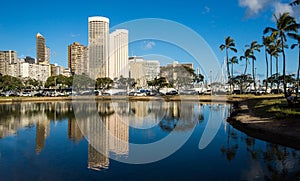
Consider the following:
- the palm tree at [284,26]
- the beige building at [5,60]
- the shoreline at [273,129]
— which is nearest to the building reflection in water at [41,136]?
the shoreline at [273,129]

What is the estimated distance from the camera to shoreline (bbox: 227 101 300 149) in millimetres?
14083

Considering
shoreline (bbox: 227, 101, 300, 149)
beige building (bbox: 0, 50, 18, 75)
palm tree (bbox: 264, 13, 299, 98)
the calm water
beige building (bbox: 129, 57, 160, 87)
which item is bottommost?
the calm water

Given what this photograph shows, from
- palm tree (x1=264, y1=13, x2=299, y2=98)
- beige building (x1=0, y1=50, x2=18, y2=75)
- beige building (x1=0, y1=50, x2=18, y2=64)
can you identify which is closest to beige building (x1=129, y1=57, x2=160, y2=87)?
palm tree (x1=264, y1=13, x2=299, y2=98)

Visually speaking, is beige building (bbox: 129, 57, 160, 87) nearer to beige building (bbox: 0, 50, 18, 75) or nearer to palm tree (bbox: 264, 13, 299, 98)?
palm tree (bbox: 264, 13, 299, 98)

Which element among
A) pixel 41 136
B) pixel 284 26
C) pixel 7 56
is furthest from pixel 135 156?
pixel 7 56

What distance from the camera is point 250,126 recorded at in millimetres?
18375

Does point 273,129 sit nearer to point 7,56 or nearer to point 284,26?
point 284,26

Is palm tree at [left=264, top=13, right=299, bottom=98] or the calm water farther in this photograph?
palm tree at [left=264, top=13, right=299, bottom=98]

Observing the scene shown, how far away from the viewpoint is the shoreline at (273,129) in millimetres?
14083

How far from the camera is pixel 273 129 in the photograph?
16.2 metres

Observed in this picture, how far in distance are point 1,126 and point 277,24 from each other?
1415 inches

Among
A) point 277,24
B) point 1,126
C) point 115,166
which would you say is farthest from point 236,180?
point 277,24

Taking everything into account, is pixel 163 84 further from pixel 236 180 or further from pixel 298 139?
pixel 236 180

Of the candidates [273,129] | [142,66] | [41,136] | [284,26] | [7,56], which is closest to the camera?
[273,129]
